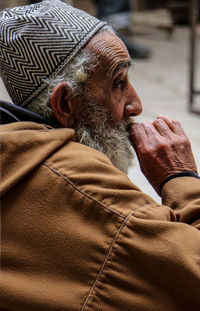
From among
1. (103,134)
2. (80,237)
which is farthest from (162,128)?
(80,237)

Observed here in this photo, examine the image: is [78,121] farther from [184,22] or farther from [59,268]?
[184,22]

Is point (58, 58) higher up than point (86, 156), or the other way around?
point (58, 58)

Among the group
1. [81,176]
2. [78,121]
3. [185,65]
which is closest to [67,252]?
[81,176]

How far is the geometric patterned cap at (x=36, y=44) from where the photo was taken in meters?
1.55

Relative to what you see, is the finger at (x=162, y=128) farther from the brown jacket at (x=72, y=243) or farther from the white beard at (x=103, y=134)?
the brown jacket at (x=72, y=243)

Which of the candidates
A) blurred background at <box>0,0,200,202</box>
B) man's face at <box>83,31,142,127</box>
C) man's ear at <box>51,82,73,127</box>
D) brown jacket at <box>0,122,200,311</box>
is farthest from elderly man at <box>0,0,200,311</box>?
blurred background at <box>0,0,200,202</box>

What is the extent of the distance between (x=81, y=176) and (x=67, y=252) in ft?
0.61

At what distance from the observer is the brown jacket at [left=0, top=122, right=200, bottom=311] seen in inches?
47.9

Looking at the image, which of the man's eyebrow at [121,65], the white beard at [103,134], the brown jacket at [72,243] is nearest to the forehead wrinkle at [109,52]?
the man's eyebrow at [121,65]

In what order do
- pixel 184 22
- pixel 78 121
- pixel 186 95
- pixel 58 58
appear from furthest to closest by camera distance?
pixel 184 22, pixel 186 95, pixel 78 121, pixel 58 58

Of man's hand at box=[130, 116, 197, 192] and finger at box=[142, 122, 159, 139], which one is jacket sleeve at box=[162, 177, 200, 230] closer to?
man's hand at box=[130, 116, 197, 192]

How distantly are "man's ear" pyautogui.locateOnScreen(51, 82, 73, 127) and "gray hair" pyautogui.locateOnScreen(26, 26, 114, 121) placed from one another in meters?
0.02

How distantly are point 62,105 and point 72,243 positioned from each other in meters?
0.54

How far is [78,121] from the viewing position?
1.66 m
